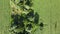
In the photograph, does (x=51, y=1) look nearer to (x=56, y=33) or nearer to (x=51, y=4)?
(x=51, y=4)

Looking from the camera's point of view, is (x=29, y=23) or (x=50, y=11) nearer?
(x=29, y=23)

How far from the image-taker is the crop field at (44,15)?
120 centimetres

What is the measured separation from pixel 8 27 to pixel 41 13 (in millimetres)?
350

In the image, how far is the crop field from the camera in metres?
1.20

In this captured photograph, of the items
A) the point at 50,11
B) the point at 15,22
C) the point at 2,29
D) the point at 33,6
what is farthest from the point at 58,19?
the point at 2,29

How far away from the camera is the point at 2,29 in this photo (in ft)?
3.98

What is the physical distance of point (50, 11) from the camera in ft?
4.08

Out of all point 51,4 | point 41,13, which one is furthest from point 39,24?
point 51,4

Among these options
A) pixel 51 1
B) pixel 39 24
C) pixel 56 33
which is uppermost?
pixel 51 1

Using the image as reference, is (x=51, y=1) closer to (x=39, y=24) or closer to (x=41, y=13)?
(x=41, y=13)

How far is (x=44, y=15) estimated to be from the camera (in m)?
1.24

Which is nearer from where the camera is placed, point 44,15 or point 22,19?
point 22,19

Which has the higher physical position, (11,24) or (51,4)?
(51,4)

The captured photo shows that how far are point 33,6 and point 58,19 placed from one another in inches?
11.4
